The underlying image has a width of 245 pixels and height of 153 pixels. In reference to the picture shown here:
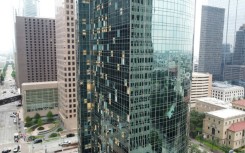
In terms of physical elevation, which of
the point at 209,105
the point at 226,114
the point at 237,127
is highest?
the point at 226,114

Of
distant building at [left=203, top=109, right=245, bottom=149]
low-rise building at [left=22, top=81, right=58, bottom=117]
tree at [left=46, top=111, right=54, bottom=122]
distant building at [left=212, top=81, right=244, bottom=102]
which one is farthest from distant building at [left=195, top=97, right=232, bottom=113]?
tree at [left=46, top=111, right=54, bottom=122]

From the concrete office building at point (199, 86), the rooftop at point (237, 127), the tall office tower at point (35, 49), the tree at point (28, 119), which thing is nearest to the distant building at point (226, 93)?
the concrete office building at point (199, 86)

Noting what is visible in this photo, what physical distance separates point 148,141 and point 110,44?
73.2 ft

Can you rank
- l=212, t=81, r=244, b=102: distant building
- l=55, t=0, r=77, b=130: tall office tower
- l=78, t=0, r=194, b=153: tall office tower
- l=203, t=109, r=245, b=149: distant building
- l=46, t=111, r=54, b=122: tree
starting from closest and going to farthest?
l=78, t=0, r=194, b=153: tall office tower < l=203, t=109, r=245, b=149: distant building < l=55, t=0, r=77, b=130: tall office tower < l=46, t=111, r=54, b=122: tree < l=212, t=81, r=244, b=102: distant building

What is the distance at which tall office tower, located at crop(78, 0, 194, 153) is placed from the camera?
41.2 metres

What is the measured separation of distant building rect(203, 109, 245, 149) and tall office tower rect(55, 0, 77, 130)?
58.5m

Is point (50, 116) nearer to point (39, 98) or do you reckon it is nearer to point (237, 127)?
point (39, 98)

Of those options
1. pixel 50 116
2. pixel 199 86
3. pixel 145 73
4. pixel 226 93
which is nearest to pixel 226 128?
pixel 199 86

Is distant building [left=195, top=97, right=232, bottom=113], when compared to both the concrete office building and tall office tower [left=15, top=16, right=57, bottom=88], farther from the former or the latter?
tall office tower [left=15, top=16, right=57, bottom=88]

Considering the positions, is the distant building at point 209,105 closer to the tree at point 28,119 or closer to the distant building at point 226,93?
the distant building at point 226,93

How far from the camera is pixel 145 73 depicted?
41.9 metres

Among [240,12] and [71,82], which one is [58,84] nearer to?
[71,82]

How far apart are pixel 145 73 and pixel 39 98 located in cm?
8281

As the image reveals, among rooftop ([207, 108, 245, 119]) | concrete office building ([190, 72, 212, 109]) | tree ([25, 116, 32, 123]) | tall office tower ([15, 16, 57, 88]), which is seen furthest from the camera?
tall office tower ([15, 16, 57, 88])
